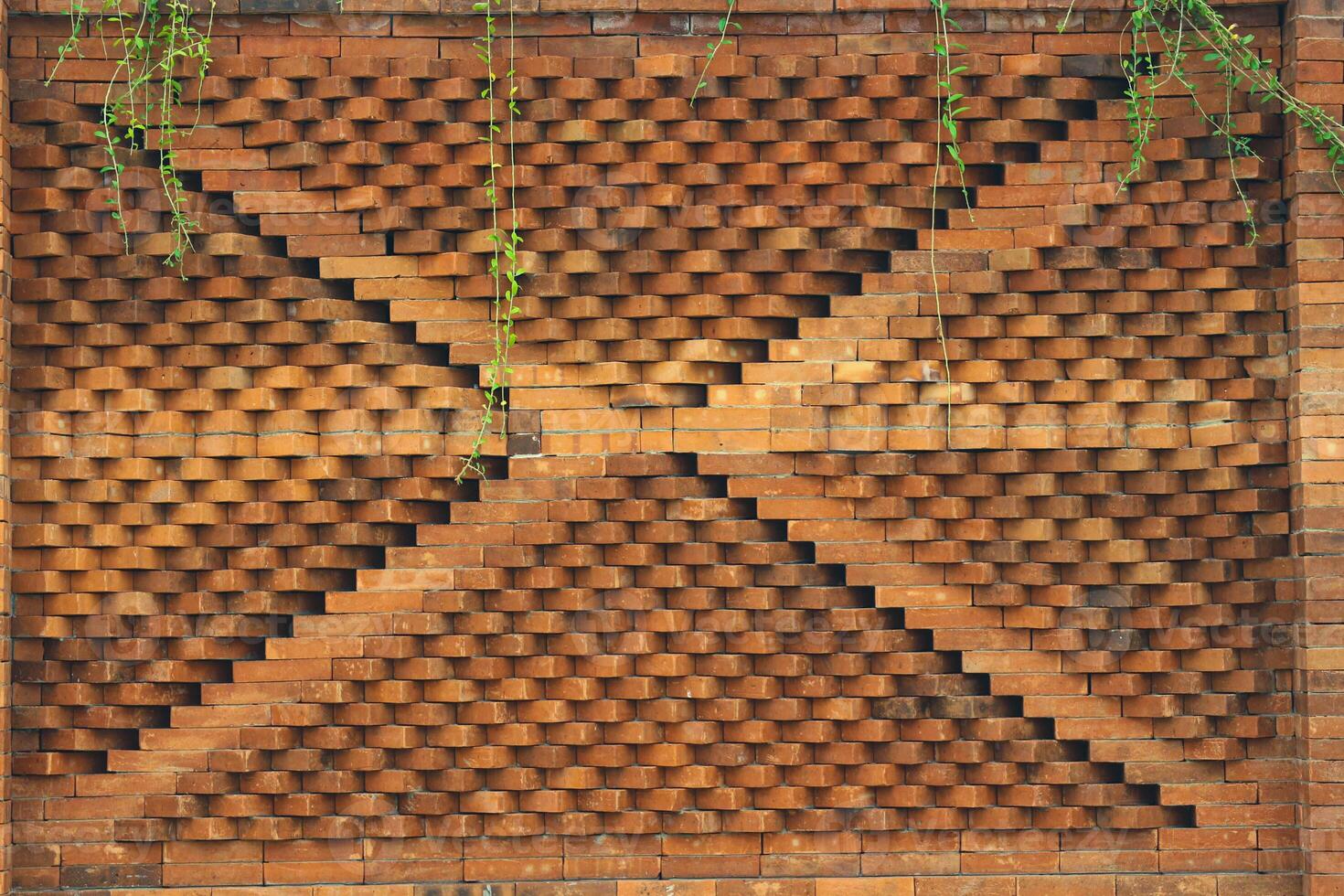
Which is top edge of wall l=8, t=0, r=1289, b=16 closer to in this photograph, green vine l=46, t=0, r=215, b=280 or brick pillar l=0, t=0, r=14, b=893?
green vine l=46, t=0, r=215, b=280

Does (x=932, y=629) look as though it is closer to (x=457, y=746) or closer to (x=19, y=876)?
(x=457, y=746)

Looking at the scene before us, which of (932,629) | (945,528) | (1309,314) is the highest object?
(1309,314)

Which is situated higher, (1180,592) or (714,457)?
(714,457)

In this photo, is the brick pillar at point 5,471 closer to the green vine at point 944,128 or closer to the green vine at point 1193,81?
the green vine at point 944,128

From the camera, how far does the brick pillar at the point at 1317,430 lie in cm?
358

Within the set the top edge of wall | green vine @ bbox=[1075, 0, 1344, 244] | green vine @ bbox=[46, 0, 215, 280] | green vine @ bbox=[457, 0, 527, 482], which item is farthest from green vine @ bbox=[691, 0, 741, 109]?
green vine @ bbox=[46, 0, 215, 280]

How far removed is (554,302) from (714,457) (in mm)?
649

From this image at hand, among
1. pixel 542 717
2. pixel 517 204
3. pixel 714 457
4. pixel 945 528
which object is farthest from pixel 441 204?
pixel 945 528

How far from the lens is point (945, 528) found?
370 centimetres

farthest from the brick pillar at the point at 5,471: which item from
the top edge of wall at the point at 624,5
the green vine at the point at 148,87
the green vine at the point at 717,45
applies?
the green vine at the point at 717,45

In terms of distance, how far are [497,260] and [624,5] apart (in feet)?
2.75

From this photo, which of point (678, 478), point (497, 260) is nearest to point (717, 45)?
point (497, 260)

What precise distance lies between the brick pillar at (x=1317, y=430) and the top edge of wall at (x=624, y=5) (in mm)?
231

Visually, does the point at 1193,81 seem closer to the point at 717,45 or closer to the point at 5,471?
the point at 717,45
